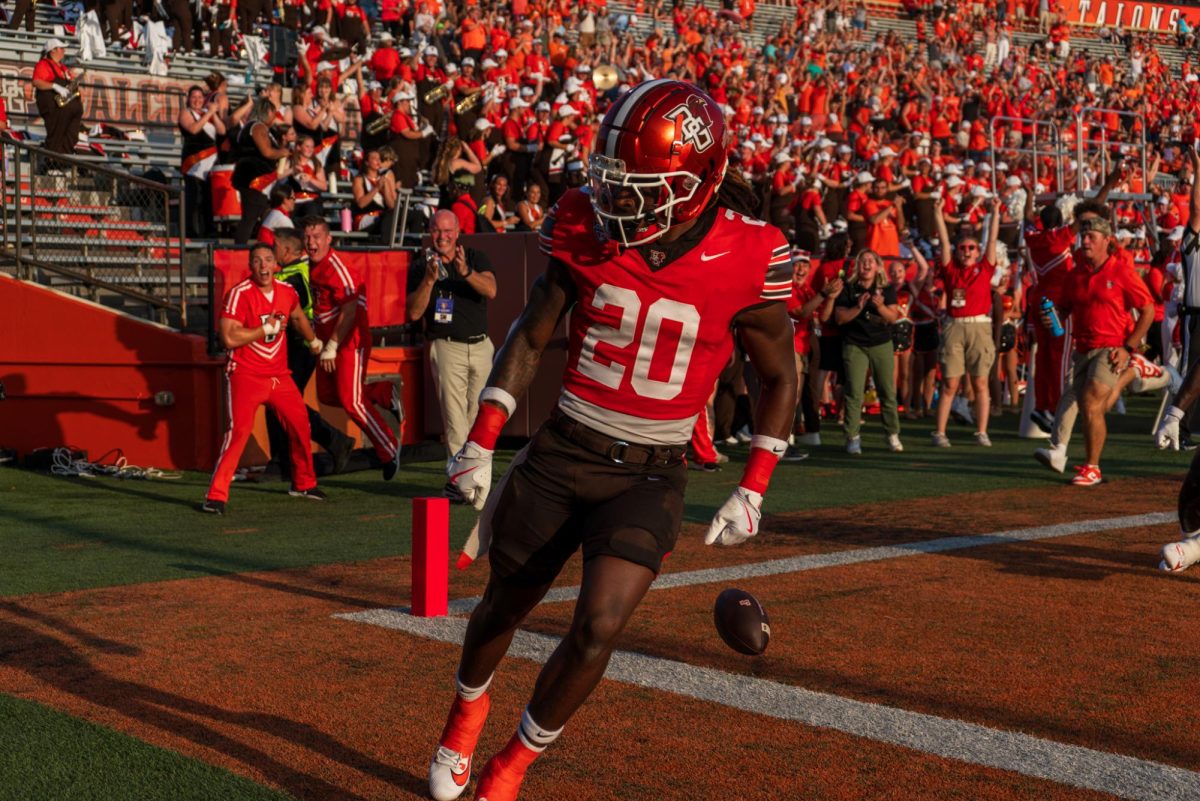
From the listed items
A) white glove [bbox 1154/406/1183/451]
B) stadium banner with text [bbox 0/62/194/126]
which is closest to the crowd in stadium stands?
stadium banner with text [bbox 0/62/194/126]

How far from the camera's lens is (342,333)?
1200 centimetres

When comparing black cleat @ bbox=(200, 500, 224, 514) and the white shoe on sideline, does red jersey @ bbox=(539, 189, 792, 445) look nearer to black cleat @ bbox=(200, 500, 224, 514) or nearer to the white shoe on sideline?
black cleat @ bbox=(200, 500, 224, 514)

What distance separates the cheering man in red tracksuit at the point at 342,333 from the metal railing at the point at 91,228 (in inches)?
69.5

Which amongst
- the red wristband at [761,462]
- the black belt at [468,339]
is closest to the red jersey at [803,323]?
the black belt at [468,339]

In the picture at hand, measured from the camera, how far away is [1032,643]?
21.8ft

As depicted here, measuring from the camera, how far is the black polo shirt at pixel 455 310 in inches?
→ 457

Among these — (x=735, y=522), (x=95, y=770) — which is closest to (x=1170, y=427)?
(x=735, y=522)

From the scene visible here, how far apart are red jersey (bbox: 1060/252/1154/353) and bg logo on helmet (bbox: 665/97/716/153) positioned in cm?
810

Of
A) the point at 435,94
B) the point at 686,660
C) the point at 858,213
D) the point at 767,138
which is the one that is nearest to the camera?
the point at 686,660

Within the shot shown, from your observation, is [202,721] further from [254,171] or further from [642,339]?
[254,171]

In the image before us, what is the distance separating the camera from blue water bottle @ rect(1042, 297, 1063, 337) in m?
13.9

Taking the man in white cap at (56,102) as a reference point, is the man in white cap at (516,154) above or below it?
below

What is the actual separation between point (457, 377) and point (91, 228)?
5021 mm

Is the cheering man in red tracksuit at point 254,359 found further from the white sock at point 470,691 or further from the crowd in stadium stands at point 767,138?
the white sock at point 470,691
